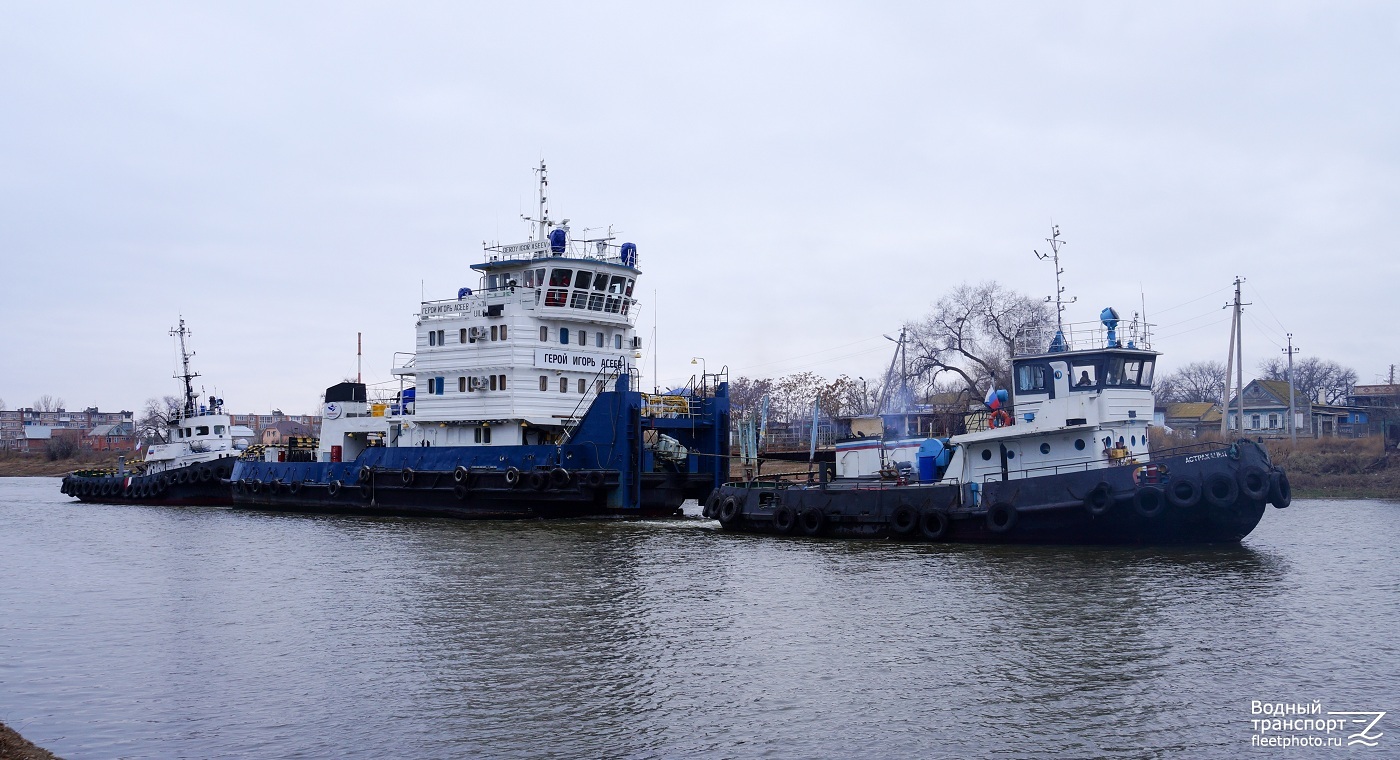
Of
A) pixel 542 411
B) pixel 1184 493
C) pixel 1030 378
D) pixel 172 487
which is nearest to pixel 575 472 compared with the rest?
pixel 542 411

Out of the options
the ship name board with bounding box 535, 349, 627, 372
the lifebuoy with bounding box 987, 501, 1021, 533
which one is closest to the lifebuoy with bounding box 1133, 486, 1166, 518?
the lifebuoy with bounding box 987, 501, 1021, 533

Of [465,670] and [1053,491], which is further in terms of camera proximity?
[1053,491]

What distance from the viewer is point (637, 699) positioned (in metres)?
11.8

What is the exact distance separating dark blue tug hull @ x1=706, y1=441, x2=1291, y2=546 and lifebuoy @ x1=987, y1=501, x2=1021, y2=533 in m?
0.02

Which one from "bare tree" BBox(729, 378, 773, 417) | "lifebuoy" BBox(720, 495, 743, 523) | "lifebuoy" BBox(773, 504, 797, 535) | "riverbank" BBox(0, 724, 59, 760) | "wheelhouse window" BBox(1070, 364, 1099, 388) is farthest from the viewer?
"bare tree" BBox(729, 378, 773, 417)

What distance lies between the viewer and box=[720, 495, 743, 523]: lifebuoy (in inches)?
1085

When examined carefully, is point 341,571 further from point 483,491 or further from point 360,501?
point 360,501

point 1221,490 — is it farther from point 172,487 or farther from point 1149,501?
point 172,487

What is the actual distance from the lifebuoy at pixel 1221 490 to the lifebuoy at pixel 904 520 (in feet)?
19.7

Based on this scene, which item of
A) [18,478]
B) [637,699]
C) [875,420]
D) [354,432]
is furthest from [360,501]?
[18,478]

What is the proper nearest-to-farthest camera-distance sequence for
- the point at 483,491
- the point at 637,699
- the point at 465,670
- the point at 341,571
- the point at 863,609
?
the point at 637,699, the point at 465,670, the point at 863,609, the point at 341,571, the point at 483,491

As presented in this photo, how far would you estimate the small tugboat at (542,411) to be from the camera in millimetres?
31000

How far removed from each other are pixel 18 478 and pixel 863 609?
10028 cm

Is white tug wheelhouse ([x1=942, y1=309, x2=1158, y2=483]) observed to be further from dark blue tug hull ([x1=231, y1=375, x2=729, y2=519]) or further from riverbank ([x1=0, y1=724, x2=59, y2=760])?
riverbank ([x1=0, y1=724, x2=59, y2=760])
